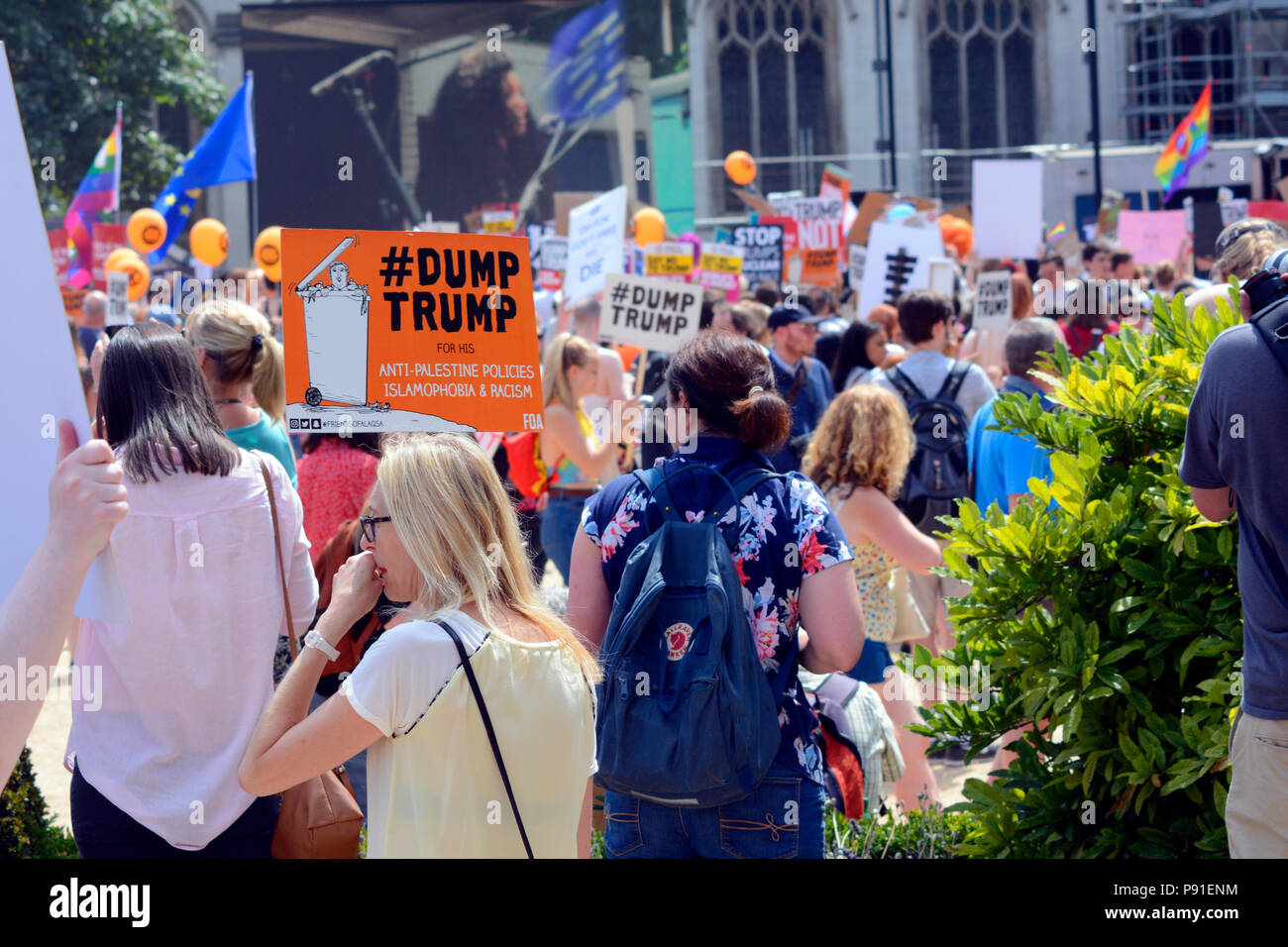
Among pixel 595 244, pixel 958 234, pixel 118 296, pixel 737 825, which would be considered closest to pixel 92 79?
pixel 118 296

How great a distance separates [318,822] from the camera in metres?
2.63

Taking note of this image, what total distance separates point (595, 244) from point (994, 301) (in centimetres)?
241

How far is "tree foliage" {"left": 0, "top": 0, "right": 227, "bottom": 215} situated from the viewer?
2291 centimetres

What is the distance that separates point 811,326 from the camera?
6723 millimetres

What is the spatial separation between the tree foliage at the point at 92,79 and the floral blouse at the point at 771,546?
73.5 feet

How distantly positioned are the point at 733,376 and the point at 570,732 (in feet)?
3.22

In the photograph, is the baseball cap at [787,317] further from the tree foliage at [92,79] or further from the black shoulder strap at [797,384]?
the tree foliage at [92,79]

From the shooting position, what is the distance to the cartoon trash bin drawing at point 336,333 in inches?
111

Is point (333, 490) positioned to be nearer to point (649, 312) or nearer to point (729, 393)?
point (729, 393)

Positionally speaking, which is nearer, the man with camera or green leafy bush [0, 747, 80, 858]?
the man with camera

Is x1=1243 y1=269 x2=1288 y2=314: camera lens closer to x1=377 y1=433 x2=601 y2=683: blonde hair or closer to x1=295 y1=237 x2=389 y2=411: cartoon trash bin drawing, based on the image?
x1=377 y1=433 x2=601 y2=683: blonde hair

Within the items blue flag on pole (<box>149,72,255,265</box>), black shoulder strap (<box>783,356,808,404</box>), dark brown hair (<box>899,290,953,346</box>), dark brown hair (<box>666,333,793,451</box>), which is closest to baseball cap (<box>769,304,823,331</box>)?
black shoulder strap (<box>783,356,808,404</box>)
